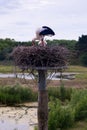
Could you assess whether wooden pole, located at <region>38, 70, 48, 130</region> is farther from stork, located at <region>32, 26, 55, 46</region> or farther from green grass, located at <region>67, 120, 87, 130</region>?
green grass, located at <region>67, 120, 87, 130</region>

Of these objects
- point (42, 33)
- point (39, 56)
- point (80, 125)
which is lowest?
point (80, 125)

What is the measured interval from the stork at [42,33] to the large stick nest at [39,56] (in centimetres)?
20

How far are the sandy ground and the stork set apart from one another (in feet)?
23.1

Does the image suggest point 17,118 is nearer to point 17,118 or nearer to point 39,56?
point 17,118

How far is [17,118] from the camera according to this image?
51.8 ft

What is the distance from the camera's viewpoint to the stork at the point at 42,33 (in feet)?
22.6

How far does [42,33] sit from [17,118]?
30.4 ft

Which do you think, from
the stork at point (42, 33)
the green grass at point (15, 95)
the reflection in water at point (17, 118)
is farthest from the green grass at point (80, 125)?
the green grass at point (15, 95)

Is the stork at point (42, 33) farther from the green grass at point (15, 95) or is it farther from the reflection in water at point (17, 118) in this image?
the green grass at point (15, 95)

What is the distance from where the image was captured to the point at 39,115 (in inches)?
271

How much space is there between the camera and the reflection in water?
1409 cm

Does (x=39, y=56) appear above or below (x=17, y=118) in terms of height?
above

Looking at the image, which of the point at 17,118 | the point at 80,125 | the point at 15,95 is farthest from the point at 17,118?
the point at 15,95

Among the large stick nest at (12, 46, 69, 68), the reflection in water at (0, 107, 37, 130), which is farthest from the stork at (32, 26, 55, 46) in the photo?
the reflection in water at (0, 107, 37, 130)
